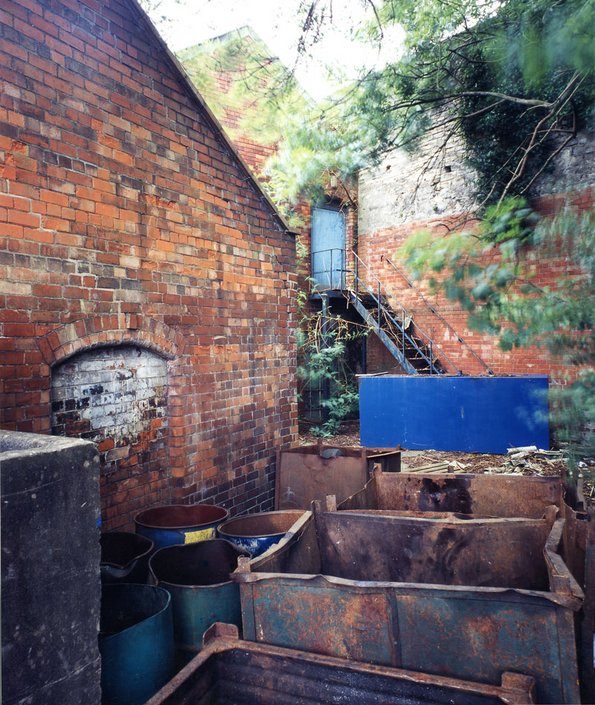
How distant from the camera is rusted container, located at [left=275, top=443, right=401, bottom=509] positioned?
18.1ft

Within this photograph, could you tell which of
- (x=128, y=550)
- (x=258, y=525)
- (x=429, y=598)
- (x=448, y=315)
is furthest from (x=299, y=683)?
(x=448, y=315)

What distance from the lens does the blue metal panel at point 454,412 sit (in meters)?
8.94

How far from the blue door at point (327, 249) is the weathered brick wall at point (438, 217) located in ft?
2.19

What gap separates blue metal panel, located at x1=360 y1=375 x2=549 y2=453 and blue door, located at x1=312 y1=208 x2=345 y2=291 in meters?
4.51

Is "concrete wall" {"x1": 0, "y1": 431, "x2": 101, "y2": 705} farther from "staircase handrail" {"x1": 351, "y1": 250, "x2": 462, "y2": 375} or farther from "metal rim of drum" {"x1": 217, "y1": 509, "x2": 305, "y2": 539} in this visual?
"staircase handrail" {"x1": 351, "y1": 250, "x2": 462, "y2": 375}

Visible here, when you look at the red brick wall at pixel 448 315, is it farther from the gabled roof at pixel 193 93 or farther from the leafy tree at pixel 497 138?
the gabled roof at pixel 193 93

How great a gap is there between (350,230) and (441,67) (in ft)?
26.0

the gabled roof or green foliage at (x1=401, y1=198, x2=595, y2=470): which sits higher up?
the gabled roof

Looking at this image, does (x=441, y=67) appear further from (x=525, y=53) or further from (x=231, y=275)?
(x=231, y=275)

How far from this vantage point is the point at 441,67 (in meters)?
6.23

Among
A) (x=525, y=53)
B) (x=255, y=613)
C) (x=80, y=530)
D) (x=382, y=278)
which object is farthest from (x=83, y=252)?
(x=382, y=278)

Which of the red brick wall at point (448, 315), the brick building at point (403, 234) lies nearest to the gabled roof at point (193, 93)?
the red brick wall at point (448, 315)

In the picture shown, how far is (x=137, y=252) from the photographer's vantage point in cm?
421

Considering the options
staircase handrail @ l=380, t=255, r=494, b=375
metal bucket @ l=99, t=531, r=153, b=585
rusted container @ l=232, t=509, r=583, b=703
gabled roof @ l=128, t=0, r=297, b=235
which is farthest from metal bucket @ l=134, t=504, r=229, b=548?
staircase handrail @ l=380, t=255, r=494, b=375
